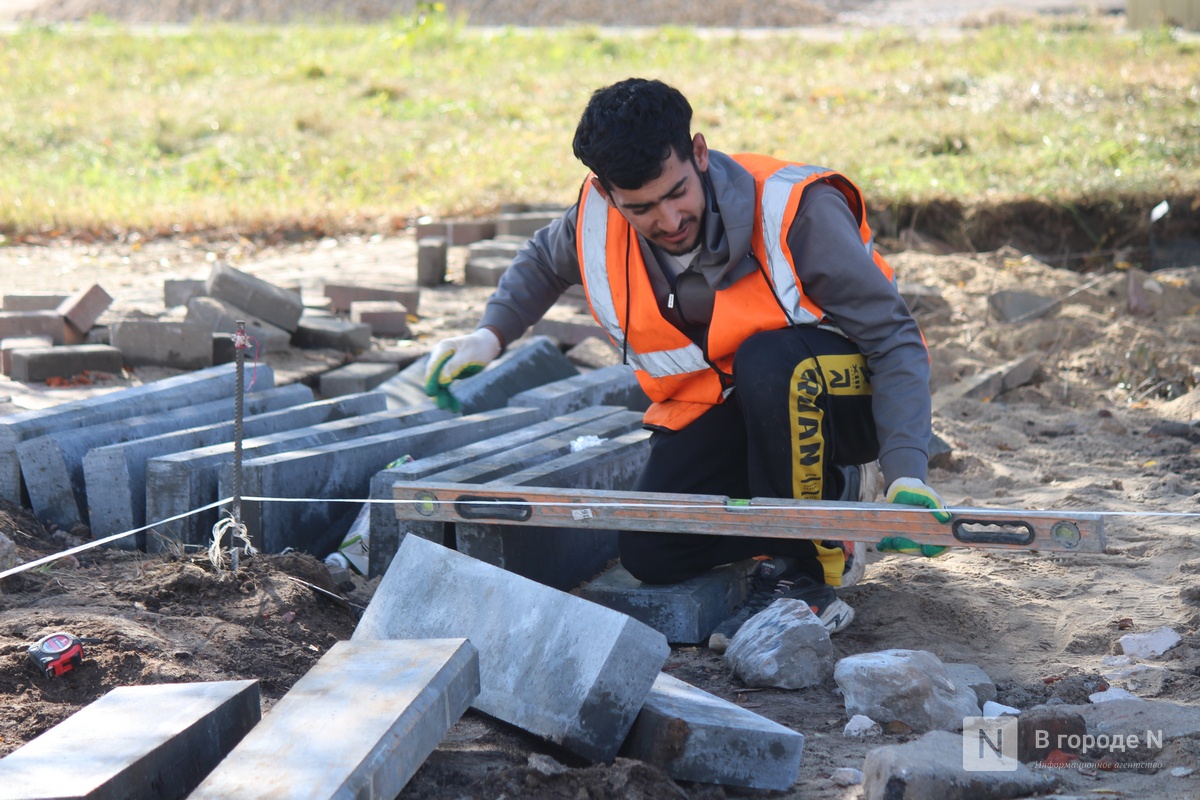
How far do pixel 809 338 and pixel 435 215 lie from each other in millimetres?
5898

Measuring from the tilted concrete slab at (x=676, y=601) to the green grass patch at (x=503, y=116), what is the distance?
192 inches

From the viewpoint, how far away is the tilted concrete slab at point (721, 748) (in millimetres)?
2221

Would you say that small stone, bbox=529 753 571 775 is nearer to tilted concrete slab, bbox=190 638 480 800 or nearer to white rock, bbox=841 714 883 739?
tilted concrete slab, bbox=190 638 480 800

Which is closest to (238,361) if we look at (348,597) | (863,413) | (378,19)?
(348,597)

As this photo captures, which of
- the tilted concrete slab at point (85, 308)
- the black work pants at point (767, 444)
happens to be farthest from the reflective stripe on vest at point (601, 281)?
the tilted concrete slab at point (85, 308)

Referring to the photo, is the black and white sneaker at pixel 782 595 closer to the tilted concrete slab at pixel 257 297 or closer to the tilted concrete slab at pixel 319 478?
the tilted concrete slab at pixel 319 478

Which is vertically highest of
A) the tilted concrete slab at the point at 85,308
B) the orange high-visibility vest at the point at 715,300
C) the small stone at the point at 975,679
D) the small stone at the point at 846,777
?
the orange high-visibility vest at the point at 715,300

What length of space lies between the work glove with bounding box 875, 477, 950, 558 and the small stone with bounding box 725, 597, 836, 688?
0.27m

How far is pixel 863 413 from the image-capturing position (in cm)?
320

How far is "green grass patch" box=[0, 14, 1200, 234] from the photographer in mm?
8336

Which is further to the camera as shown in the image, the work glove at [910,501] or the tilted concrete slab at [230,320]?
the tilted concrete slab at [230,320]

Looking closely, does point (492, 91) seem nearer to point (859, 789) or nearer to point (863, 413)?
point (863, 413)

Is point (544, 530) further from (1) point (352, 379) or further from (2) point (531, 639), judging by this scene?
(1) point (352, 379)

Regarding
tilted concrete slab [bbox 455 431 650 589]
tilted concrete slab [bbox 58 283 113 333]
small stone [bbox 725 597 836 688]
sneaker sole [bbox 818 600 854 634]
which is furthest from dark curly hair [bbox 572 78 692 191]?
tilted concrete slab [bbox 58 283 113 333]
